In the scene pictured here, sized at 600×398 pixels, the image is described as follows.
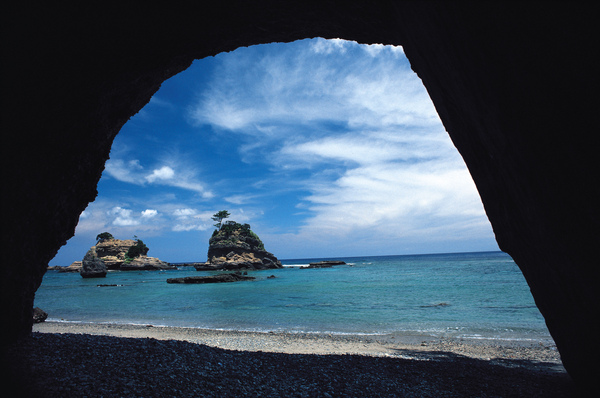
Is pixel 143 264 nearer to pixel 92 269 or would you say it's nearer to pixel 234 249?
pixel 92 269

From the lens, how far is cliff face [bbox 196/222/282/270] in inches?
3098

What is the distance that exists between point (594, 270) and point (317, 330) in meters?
13.1

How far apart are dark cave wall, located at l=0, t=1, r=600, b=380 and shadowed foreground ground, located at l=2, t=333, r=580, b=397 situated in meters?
1.53

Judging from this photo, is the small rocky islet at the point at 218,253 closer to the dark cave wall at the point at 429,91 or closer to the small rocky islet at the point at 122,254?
the small rocky islet at the point at 122,254

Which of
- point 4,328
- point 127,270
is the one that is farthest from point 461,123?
point 127,270

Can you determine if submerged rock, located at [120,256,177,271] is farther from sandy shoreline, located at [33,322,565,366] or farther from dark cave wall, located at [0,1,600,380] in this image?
dark cave wall, located at [0,1,600,380]

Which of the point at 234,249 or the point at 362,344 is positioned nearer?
the point at 362,344

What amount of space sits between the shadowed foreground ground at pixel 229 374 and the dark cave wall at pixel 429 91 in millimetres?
1528

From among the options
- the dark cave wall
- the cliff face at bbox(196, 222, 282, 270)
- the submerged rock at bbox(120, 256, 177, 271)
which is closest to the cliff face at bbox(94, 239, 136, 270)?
the submerged rock at bbox(120, 256, 177, 271)

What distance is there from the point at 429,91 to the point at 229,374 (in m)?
7.43

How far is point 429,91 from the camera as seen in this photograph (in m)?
5.19

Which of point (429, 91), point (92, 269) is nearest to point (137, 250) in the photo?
point (92, 269)

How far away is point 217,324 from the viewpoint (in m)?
16.1

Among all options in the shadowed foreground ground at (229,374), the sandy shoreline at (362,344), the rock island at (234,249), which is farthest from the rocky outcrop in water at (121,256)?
the shadowed foreground ground at (229,374)
